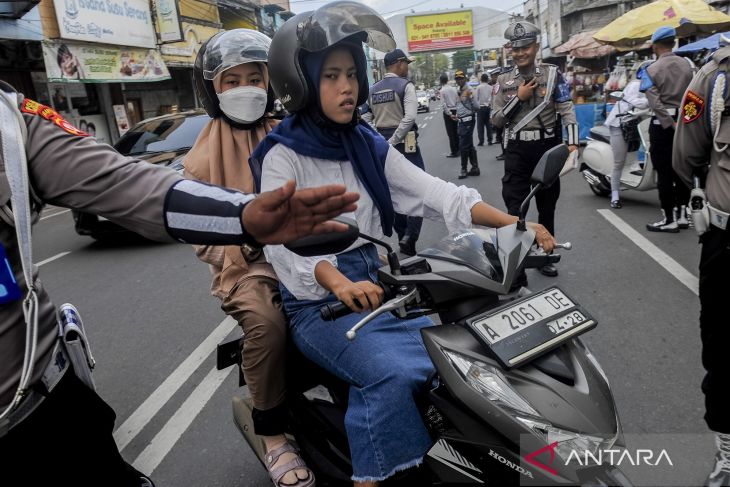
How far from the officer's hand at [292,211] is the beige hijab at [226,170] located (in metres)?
1.24

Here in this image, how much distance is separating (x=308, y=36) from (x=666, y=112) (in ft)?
15.5

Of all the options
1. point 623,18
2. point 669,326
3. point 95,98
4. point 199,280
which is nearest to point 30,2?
point 95,98

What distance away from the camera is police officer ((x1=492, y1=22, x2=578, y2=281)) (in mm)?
4547

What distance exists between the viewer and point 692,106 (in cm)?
226

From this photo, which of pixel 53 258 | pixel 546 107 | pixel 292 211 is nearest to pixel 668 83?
pixel 546 107

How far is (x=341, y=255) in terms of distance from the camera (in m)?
2.08

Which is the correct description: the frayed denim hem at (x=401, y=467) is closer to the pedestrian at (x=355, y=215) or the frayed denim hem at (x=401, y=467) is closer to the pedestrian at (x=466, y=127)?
the pedestrian at (x=355, y=215)

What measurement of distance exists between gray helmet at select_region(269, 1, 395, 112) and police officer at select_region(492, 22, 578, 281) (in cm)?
276

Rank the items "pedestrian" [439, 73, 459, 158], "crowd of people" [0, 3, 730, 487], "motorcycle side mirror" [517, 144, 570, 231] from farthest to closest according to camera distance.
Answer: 1. "pedestrian" [439, 73, 459, 158]
2. "motorcycle side mirror" [517, 144, 570, 231]
3. "crowd of people" [0, 3, 730, 487]

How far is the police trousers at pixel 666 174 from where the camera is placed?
5637mm

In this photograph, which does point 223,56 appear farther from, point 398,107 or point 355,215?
point 398,107

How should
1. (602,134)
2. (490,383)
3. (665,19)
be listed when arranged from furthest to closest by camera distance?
(665,19) < (602,134) < (490,383)

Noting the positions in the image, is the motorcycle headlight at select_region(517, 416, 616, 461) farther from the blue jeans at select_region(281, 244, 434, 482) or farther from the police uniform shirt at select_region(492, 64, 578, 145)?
the police uniform shirt at select_region(492, 64, 578, 145)

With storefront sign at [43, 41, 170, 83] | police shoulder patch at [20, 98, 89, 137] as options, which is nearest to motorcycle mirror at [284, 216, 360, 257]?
police shoulder patch at [20, 98, 89, 137]
